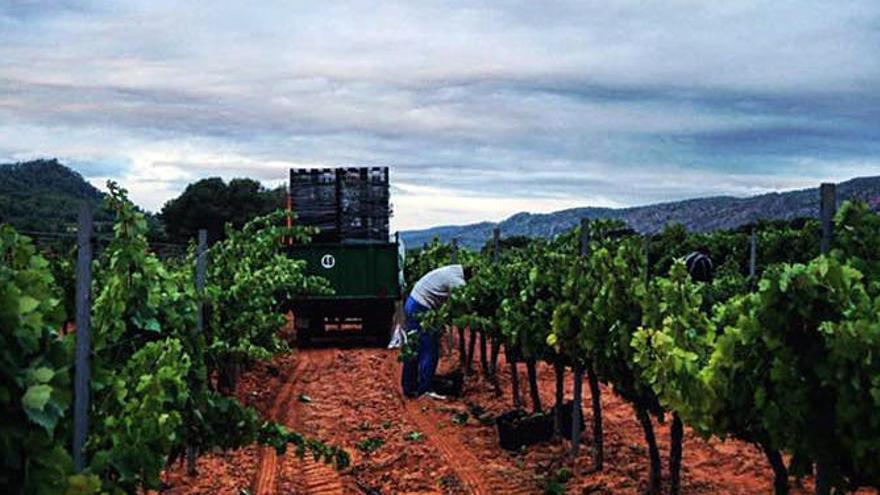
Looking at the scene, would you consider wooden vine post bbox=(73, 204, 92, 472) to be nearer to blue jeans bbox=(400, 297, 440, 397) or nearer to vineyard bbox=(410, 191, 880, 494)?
vineyard bbox=(410, 191, 880, 494)

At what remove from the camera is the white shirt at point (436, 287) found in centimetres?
1384

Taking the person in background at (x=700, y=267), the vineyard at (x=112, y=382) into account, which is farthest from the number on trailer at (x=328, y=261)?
the vineyard at (x=112, y=382)

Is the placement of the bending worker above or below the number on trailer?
below

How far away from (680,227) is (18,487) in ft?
103

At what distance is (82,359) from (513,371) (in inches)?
337

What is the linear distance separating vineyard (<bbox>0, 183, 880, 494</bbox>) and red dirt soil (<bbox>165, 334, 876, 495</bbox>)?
5 cm

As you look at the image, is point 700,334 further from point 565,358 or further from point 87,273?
point 87,273

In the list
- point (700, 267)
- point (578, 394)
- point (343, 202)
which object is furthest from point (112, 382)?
point (343, 202)

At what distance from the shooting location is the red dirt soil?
9000 millimetres

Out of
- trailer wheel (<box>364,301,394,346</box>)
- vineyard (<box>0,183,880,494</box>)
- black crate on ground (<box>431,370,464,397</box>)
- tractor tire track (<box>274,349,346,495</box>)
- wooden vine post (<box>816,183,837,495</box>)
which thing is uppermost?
wooden vine post (<box>816,183,837,495</box>)

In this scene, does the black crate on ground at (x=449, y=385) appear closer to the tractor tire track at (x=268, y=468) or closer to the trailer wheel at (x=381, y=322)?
the tractor tire track at (x=268, y=468)

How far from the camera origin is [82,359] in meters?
4.44

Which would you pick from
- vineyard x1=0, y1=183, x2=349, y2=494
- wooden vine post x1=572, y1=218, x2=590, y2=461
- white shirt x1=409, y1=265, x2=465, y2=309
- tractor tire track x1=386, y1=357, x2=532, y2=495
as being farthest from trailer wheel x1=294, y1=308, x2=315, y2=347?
vineyard x1=0, y1=183, x2=349, y2=494

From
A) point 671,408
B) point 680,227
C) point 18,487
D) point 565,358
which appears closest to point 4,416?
point 18,487
